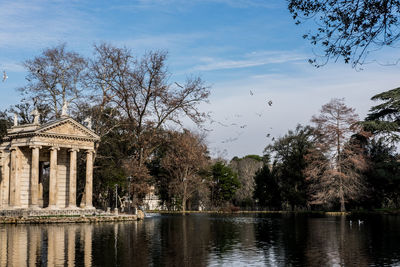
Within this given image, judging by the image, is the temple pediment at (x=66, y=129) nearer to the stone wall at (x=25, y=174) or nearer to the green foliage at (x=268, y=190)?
the stone wall at (x=25, y=174)

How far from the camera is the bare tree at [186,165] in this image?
7469 centimetres

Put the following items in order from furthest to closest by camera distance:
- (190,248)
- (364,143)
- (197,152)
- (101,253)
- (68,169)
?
(197,152)
(364,143)
(68,169)
(190,248)
(101,253)

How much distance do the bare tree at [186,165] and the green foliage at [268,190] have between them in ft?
30.6

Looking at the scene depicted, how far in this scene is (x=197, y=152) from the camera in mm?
76000

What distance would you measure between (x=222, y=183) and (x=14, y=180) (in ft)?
152

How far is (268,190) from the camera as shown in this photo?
83375 millimetres

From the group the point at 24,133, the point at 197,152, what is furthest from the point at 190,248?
the point at 197,152

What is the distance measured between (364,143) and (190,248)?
159 feet

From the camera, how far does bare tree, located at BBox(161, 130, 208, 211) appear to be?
7469cm

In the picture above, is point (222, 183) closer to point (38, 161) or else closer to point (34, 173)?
point (34, 173)

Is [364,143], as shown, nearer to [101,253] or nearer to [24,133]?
[24,133]

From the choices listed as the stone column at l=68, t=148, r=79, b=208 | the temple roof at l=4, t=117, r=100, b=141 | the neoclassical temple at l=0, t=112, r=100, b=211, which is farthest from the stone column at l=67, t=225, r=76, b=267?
the stone column at l=68, t=148, r=79, b=208

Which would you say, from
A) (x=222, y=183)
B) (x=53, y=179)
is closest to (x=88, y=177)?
(x=53, y=179)

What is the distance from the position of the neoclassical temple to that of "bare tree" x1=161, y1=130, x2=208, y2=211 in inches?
949
